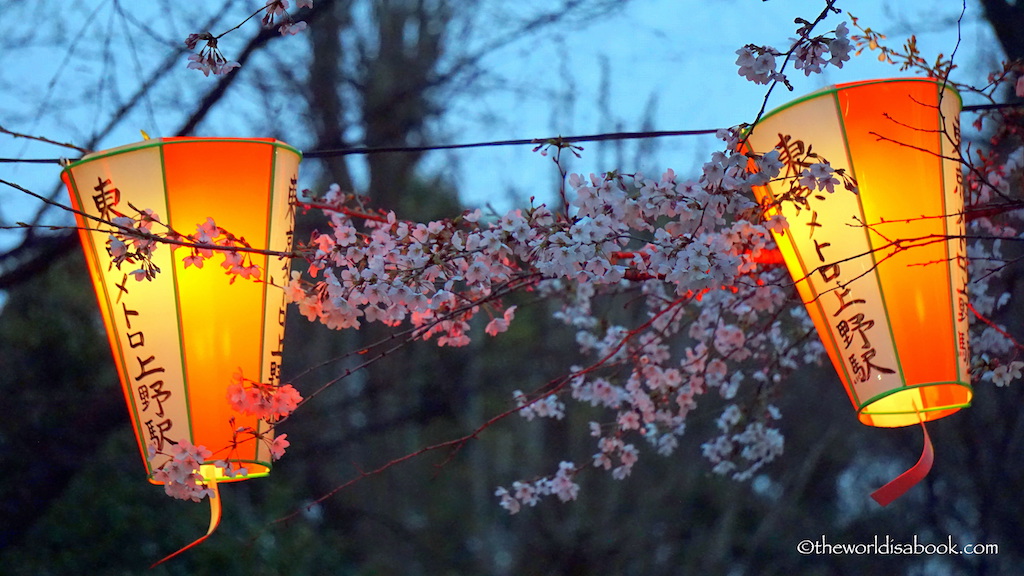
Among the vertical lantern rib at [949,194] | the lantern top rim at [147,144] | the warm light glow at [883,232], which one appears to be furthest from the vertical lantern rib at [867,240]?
the lantern top rim at [147,144]

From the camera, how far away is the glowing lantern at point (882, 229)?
1.54 m

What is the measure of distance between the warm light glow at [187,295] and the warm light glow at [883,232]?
0.93 m

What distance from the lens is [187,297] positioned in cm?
157

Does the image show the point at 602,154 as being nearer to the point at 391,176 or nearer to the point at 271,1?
the point at 391,176

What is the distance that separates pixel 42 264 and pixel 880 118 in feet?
9.69

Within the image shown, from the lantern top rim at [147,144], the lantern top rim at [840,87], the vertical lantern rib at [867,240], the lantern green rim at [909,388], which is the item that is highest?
the lantern top rim at [147,144]

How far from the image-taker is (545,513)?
6574mm

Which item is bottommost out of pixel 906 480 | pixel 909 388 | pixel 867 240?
pixel 906 480

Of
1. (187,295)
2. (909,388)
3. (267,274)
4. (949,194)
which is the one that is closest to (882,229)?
(949,194)

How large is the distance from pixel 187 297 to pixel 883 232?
1.21 m

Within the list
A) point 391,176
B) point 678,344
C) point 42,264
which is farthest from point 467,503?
point 42,264

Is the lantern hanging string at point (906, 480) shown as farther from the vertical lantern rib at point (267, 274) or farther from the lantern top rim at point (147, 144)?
the lantern top rim at point (147, 144)

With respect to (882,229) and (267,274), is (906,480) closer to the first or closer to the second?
(882,229)

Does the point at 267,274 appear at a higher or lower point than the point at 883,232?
higher
